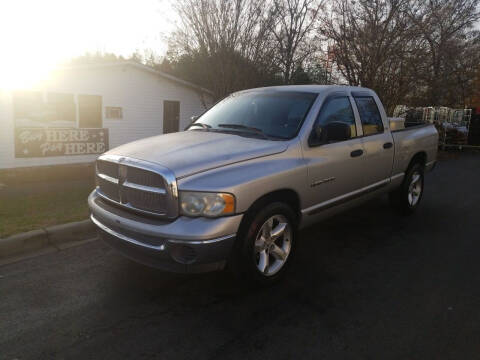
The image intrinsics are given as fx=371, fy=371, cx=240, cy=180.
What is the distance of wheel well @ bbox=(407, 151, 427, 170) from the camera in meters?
5.97

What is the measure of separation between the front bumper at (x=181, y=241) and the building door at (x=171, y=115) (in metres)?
12.2

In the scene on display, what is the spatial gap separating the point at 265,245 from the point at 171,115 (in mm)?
12501

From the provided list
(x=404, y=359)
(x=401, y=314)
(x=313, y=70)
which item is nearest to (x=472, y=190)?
(x=401, y=314)

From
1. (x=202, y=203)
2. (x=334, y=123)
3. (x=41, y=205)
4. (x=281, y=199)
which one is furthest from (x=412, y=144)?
(x=41, y=205)

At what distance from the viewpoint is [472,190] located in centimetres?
826

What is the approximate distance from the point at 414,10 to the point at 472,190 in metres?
9.18

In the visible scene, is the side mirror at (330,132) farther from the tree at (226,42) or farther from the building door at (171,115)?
the building door at (171,115)

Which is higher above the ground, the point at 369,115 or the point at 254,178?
the point at 369,115

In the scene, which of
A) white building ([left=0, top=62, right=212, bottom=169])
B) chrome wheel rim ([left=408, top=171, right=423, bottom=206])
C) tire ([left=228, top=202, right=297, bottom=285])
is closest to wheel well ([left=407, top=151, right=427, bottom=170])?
chrome wheel rim ([left=408, top=171, right=423, bottom=206])

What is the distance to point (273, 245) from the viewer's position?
3.46 m

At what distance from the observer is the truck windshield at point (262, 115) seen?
12.7 ft

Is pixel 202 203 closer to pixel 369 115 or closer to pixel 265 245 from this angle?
pixel 265 245

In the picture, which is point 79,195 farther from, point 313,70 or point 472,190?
point 313,70

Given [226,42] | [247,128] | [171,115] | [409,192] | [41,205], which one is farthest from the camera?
[171,115]
